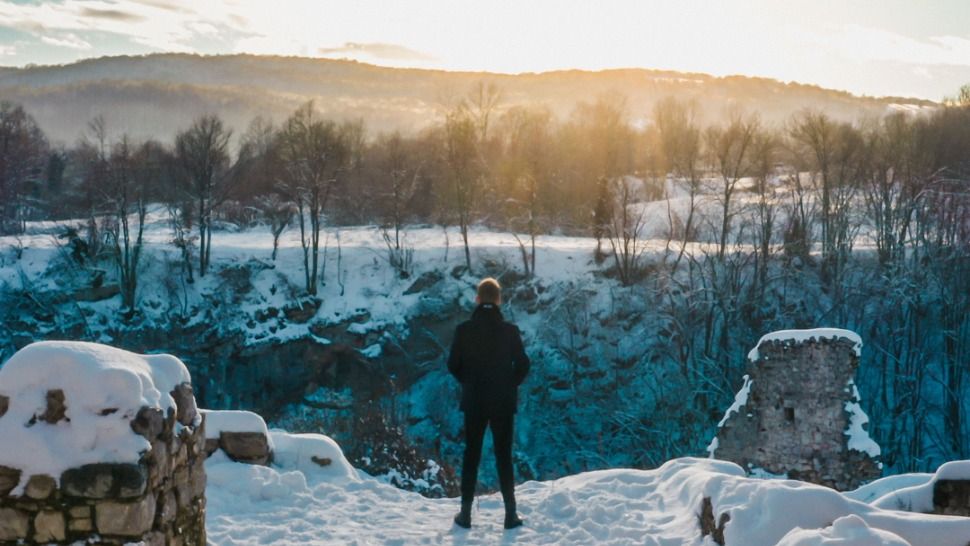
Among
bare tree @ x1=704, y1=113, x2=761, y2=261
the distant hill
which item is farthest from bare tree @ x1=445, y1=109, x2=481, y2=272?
the distant hill

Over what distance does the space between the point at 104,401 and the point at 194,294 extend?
34129 millimetres

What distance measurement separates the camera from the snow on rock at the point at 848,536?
13.3 ft

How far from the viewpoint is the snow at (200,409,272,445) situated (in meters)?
9.05

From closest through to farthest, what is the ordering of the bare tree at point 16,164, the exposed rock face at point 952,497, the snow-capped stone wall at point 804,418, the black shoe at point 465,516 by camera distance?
the exposed rock face at point 952,497 → the black shoe at point 465,516 → the snow-capped stone wall at point 804,418 → the bare tree at point 16,164

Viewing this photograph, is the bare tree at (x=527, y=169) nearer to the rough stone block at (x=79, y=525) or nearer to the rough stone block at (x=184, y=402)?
the rough stone block at (x=184, y=402)

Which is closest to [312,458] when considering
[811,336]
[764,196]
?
[811,336]

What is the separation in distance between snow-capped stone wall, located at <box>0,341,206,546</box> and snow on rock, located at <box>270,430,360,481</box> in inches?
176

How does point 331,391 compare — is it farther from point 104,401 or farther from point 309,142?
point 104,401

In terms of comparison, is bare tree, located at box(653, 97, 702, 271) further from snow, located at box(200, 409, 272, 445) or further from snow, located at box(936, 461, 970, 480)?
snow, located at box(936, 461, 970, 480)

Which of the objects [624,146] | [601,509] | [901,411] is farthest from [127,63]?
[601,509]

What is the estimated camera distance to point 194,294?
37344 mm

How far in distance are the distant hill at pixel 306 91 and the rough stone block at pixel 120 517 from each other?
93068 millimetres

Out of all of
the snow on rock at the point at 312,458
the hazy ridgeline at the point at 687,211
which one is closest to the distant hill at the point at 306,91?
the hazy ridgeline at the point at 687,211

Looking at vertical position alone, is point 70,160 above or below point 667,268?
above
